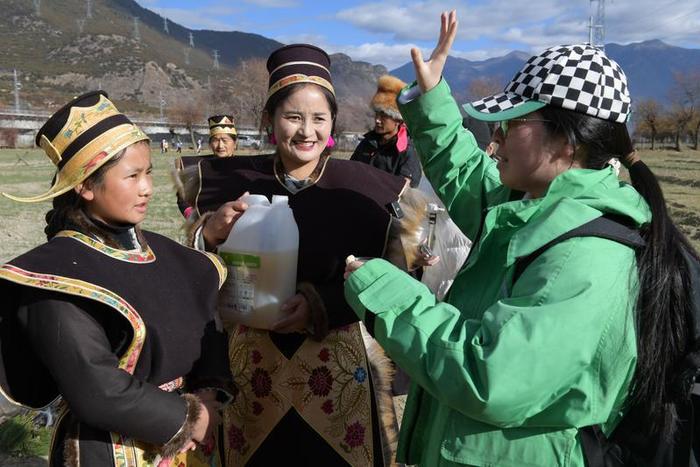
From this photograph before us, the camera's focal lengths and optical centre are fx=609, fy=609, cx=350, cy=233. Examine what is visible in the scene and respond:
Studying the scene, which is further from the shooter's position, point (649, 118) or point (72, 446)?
point (649, 118)

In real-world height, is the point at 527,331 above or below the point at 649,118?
below

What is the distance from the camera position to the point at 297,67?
234 centimetres

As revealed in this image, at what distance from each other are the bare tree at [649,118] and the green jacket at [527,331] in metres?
76.3

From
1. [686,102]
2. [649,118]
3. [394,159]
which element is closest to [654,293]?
[394,159]

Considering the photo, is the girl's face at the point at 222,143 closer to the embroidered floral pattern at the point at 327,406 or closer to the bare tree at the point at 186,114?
the embroidered floral pattern at the point at 327,406

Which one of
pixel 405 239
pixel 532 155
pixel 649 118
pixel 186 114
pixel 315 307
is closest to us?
pixel 532 155

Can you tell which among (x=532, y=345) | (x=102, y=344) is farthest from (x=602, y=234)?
(x=102, y=344)

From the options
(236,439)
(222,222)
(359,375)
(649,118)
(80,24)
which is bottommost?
(236,439)

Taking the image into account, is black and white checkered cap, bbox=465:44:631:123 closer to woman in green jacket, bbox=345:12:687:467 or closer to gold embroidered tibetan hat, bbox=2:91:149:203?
woman in green jacket, bbox=345:12:687:467

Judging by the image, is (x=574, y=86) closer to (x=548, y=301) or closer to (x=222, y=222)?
(x=548, y=301)

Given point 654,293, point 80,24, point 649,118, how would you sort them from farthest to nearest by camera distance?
point 80,24 < point 649,118 < point 654,293

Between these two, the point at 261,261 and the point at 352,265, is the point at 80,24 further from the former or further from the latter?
the point at 352,265

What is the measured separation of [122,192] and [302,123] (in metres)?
0.76

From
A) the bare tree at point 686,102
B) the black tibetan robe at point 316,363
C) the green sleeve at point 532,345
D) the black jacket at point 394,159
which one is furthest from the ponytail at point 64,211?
the bare tree at point 686,102
